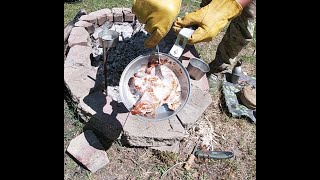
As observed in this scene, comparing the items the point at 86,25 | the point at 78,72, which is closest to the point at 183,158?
the point at 78,72

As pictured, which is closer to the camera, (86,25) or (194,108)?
(194,108)

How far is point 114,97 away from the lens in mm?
2951

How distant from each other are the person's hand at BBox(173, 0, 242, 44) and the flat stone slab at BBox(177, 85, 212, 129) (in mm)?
737

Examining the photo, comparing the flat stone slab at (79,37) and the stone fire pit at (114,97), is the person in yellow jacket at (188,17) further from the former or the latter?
the flat stone slab at (79,37)

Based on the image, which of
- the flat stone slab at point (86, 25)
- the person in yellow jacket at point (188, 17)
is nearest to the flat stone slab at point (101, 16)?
the flat stone slab at point (86, 25)

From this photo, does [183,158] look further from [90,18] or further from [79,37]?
[90,18]

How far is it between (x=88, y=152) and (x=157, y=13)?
1330 mm

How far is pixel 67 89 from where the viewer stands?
288cm

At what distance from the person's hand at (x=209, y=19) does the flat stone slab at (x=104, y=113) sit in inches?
34.1

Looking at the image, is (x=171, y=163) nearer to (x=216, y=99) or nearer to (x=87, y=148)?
(x=87, y=148)

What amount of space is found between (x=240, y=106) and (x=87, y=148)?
1.73 m

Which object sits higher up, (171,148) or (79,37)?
(79,37)

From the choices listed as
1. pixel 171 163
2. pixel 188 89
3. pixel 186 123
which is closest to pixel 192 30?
pixel 188 89

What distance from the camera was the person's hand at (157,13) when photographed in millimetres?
2189
